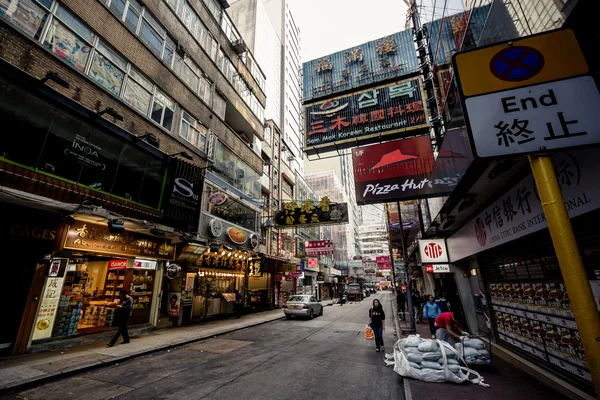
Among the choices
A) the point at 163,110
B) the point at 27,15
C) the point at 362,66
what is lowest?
the point at 27,15

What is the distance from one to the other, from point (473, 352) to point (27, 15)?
640 inches

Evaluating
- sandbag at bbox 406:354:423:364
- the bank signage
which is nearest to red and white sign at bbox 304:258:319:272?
the bank signage

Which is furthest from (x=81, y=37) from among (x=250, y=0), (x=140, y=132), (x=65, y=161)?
(x=250, y=0)

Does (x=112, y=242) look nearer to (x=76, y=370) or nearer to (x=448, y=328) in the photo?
(x=76, y=370)

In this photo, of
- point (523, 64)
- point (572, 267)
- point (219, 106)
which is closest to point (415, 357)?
point (572, 267)

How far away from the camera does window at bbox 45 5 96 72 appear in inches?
346

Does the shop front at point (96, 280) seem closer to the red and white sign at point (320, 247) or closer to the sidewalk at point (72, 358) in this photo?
the sidewalk at point (72, 358)

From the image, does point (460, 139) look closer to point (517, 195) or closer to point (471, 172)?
point (471, 172)

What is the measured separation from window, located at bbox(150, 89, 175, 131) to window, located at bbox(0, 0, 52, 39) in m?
4.63

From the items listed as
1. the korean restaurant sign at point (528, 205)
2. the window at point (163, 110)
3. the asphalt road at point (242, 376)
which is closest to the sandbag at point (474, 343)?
the asphalt road at point (242, 376)

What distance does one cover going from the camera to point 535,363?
6395mm

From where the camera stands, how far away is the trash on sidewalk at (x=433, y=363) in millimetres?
5906

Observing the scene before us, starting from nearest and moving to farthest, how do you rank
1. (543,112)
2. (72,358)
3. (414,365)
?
(543,112), (414,365), (72,358)

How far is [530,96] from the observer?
2.70m
